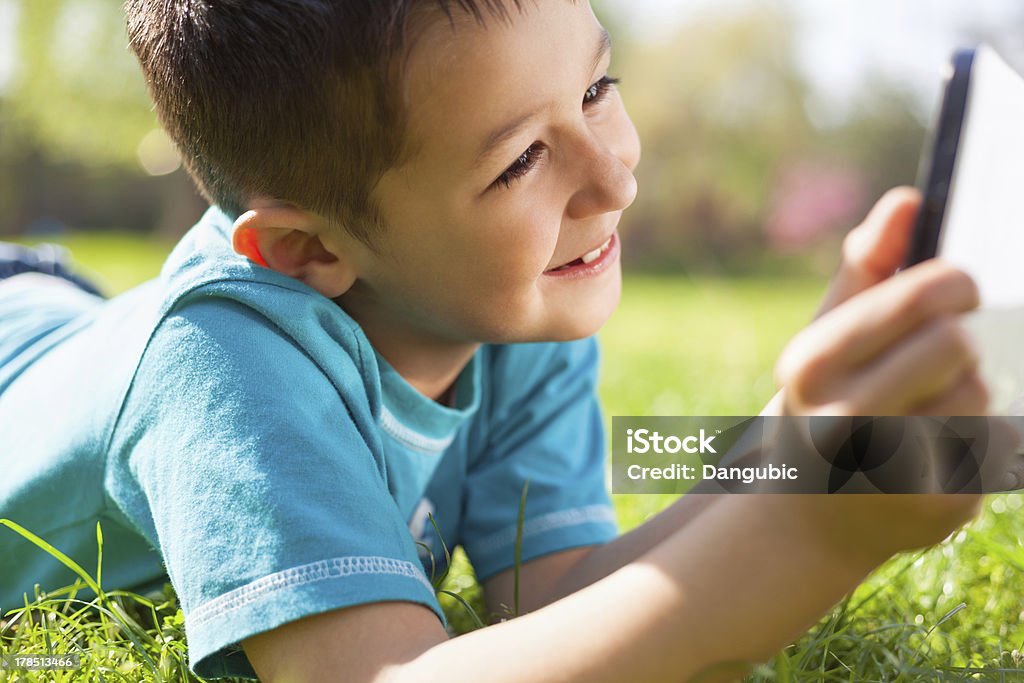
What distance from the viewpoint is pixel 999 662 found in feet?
3.81

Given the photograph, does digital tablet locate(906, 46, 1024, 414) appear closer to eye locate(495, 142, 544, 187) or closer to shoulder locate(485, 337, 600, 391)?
eye locate(495, 142, 544, 187)

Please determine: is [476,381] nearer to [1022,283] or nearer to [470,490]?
[470,490]

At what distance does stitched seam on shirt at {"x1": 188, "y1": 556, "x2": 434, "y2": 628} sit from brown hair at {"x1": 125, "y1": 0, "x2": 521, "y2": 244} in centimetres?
40

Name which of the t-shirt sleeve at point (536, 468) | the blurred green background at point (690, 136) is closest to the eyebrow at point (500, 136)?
the t-shirt sleeve at point (536, 468)

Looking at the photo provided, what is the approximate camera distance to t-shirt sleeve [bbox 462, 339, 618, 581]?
1541 millimetres

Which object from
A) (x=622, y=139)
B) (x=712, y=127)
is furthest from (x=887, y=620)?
(x=712, y=127)

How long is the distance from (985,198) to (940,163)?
69mm

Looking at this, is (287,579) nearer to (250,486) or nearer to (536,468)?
(250,486)

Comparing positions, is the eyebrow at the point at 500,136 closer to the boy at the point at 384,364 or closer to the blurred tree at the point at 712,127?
the boy at the point at 384,364

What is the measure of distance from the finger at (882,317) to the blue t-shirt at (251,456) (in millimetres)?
477

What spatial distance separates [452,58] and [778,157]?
12.4 m

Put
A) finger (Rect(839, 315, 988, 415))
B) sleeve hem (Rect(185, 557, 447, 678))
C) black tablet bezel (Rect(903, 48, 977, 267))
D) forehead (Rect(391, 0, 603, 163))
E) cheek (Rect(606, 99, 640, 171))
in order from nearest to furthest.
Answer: finger (Rect(839, 315, 988, 415))
black tablet bezel (Rect(903, 48, 977, 267))
sleeve hem (Rect(185, 557, 447, 678))
forehead (Rect(391, 0, 603, 163))
cheek (Rect(606, 99, 640, 171))

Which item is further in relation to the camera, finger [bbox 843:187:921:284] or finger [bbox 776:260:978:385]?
finger [bbox 843:187:921:284]

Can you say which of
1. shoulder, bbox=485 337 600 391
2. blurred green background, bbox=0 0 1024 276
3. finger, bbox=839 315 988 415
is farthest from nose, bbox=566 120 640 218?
blurred green background, bbox=0 0 1024 276
